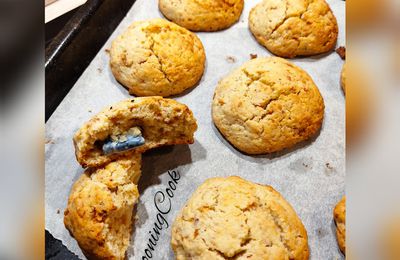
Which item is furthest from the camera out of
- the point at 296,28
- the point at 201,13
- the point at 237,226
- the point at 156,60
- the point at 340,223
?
the point at 201,13

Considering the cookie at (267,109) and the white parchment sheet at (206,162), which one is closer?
the white parchment sheet at (206,162)

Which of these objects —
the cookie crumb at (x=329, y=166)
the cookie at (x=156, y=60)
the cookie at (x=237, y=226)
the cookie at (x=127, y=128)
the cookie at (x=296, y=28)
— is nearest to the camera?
the cookie at (x=237, y=226)

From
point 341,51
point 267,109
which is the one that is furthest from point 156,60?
point 341,51

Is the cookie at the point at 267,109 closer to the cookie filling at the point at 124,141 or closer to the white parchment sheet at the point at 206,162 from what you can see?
the white parchment sheet at the point at 206,162

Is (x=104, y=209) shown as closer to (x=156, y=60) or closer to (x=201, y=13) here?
(x=156, y=60)

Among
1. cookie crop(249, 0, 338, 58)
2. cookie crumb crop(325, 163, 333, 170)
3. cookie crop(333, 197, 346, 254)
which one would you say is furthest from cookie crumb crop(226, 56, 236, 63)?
cookie crop(333, 197, 346, 254)

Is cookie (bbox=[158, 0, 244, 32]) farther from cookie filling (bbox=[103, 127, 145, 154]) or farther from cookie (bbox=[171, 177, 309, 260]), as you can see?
cookie (bbox=[171, 177, 309, 260])

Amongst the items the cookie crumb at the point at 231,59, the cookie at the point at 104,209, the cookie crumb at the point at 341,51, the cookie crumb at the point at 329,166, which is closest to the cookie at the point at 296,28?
the cookie crumb at the point at 341,51

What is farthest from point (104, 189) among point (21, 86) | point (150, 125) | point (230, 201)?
point (21, 86)
